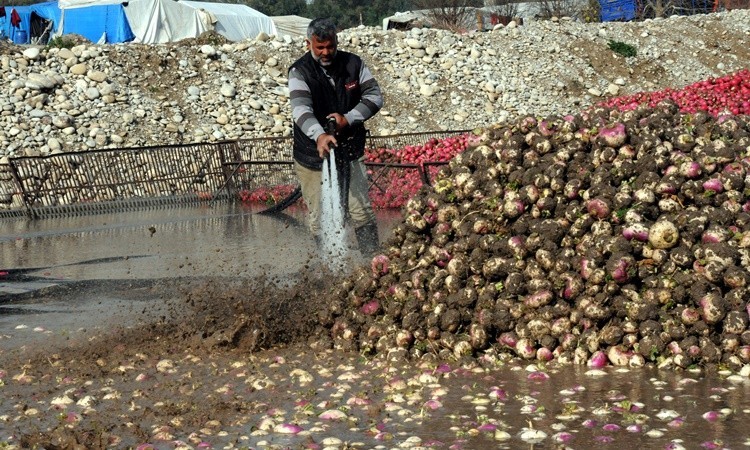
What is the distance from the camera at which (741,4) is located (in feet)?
200

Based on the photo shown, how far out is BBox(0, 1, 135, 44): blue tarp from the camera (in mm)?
46031

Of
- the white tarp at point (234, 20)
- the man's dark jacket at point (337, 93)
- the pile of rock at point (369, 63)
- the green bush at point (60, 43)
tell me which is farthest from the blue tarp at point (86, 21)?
the man's dark jacket at point (337, 93)

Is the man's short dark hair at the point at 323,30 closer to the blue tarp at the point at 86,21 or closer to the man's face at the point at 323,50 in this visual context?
the man's face at the point at 323,50

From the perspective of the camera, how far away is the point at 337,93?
29.4 feet

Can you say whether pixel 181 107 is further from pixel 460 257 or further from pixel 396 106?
pixel 460 257

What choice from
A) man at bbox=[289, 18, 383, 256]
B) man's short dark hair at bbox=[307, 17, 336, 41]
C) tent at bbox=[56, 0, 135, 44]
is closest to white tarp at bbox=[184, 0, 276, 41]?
tent at bbox=[56, 0, 135, 44]

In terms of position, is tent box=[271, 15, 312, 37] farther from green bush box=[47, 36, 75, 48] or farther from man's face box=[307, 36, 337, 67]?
man's face box=[307, 36, 337, 67]

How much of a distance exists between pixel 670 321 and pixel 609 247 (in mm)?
601

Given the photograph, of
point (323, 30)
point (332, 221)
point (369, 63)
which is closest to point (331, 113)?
point (323, 30)

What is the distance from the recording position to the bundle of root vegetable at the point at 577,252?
20.2 ft

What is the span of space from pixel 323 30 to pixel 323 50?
19 cm

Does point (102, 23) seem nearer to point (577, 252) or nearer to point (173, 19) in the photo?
point (173, 19)

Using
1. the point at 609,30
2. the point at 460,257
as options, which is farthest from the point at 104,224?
Answer: the point at 609,30

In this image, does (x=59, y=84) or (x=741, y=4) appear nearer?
(x=59, y=84)
